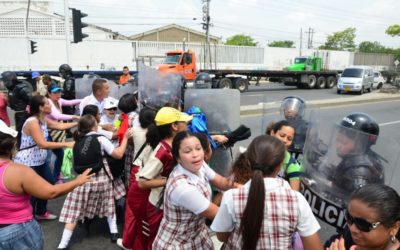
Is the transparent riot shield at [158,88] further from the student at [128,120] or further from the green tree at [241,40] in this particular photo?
the green tree at [241,40]

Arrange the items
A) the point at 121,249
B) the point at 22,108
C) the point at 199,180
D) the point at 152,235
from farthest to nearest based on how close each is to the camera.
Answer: the point at 22,108, the point at 121,249, the point at 152,235, the point at 199,180

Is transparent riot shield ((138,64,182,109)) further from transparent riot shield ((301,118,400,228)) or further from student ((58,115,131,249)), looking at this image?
transparent riot shield ((301,118,400,228))

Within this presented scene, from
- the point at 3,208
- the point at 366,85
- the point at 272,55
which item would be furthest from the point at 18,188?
the point at 272,55

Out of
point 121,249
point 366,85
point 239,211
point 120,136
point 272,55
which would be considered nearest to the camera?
point 239,211

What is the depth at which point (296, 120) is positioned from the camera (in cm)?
342

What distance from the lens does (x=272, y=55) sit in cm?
3797

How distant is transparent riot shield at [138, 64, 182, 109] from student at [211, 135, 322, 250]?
2043mm

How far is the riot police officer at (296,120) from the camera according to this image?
3.31 m

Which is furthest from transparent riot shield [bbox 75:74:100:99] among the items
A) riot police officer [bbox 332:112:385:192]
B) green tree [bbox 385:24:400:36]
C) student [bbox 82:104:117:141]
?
green tree [bbox 385:24:400:36]

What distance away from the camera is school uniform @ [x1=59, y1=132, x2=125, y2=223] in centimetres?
341

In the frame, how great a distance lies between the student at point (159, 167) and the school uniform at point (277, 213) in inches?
36.2

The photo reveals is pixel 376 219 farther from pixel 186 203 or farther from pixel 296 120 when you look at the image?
pixel 296 120

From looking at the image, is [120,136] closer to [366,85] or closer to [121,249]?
[121,249]

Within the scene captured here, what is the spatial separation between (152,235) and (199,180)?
81 centimetres
